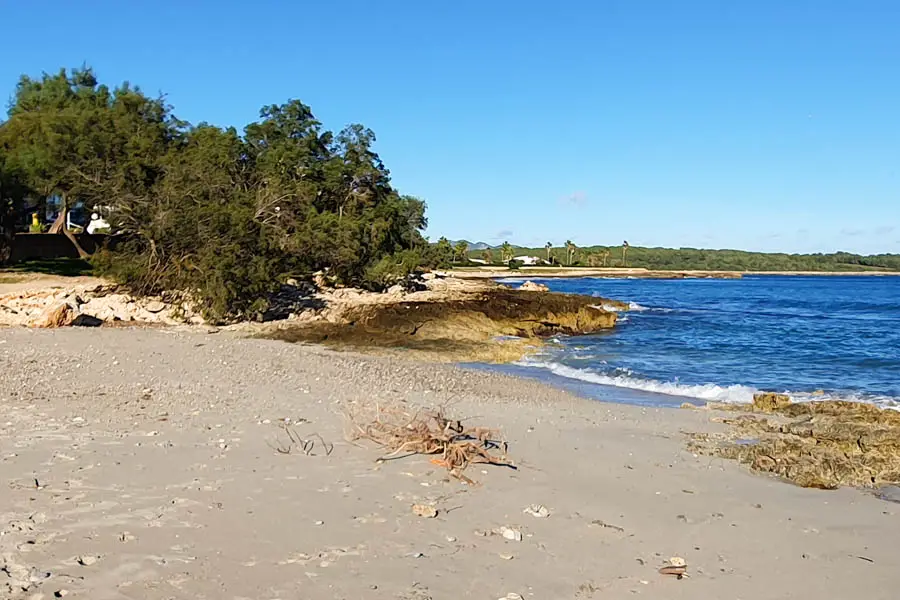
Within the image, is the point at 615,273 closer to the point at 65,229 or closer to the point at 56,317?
the point at 65,229

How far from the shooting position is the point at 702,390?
16578 millimetres

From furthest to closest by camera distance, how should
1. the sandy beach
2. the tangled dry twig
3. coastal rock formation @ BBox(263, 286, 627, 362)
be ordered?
coastal rock formation @ BBox(263, 286, 627, 362) < the tangled dry twig < the sandy beach

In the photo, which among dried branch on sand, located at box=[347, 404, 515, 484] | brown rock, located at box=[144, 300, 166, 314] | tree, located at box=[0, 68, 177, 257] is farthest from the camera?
tree, located at box=[0, 68, 177, 257]

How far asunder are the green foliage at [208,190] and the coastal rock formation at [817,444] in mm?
17677

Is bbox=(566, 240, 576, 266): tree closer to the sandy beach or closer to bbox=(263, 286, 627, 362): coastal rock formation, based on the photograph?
bbox=(263, 286, 627, 362): coastal rock formation

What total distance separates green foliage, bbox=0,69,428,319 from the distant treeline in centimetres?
11517

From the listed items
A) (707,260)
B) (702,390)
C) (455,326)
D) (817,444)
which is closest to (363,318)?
(455,326)

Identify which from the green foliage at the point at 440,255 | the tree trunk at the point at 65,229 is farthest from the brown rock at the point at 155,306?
the green foliage at the point at 440,255

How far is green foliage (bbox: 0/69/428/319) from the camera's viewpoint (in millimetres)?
25922

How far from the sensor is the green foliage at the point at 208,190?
85.0ft

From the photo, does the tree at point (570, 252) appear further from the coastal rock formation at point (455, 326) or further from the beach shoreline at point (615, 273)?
the coastal rock formation at point (455, 326)

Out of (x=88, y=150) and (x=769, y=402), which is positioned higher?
(x=88, y=150)

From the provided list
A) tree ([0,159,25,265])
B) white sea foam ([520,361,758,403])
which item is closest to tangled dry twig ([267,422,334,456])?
white sea foam ([520,361,758,403])

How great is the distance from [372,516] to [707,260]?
19160cm
